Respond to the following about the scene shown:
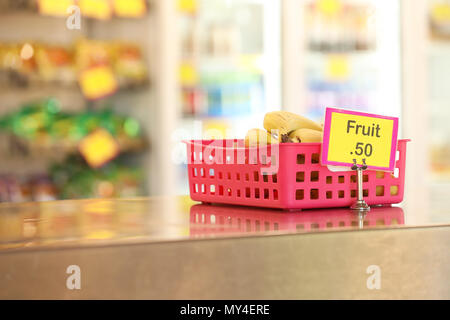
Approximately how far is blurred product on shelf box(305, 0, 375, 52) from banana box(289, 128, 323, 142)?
9.34 ft

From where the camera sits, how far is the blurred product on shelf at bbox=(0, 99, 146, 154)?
3029mm

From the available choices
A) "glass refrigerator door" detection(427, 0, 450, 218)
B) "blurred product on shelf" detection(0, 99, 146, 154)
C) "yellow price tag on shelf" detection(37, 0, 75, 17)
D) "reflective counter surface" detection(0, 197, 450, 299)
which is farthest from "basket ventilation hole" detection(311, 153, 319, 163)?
"glass refrigerator door" detection(427, 0, 450, 218)

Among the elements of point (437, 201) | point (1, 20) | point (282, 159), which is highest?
point (1, 20)

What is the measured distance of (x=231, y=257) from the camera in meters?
0.64

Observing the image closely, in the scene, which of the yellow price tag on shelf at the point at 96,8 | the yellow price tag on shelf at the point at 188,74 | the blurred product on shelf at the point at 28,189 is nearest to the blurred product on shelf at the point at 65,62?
the yellow price tag on shelf at the point at 96,8

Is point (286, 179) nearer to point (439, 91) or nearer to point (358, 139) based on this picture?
point (358, 139)

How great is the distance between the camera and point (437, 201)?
1188 millimetres

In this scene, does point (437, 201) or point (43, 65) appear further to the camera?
point (43, 65)

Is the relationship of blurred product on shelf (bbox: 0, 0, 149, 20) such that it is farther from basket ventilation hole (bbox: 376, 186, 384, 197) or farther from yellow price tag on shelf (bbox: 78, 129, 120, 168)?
basket ventilation hole (bbox: 376, 186, 384, 197)

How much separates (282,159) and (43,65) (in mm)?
2462

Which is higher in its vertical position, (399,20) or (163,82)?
(399,20)

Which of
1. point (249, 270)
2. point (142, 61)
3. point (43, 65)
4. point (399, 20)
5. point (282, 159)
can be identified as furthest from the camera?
point (399, 20)

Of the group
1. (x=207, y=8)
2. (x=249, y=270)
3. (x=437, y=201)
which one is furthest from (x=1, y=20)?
(x=249, y=270)

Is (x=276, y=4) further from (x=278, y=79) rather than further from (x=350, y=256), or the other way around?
(x=350, y=256)
